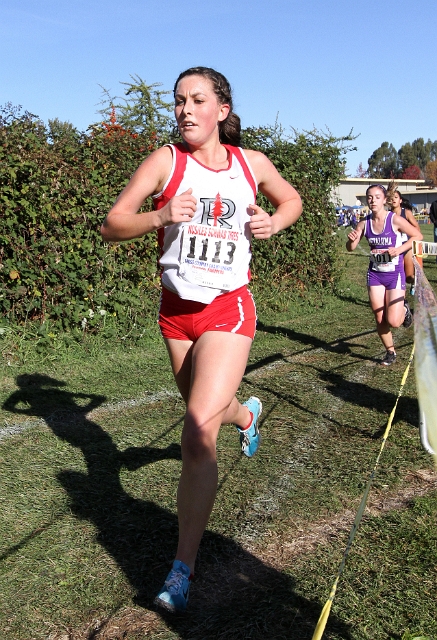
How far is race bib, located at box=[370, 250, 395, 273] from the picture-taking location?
7.68m

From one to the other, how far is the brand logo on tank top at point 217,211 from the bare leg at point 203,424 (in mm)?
497

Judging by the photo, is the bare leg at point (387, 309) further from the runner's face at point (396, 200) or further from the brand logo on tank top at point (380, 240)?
the runner's face at point (396, 200)

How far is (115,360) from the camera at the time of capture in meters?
7.48

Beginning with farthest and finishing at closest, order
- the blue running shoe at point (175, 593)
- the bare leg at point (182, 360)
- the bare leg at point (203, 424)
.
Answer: the bare leg at point (182, 360) → the bare leg at point (203, 424) → the blue running shoe at point (175, 593)

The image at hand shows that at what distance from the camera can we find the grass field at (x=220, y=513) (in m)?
2.81

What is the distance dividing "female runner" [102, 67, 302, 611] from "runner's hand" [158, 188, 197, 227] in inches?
0.9

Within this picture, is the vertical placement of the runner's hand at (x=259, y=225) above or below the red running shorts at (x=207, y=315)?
above

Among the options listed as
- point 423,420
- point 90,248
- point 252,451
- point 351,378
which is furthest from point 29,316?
point 423,420

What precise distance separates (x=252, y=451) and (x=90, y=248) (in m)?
4.18

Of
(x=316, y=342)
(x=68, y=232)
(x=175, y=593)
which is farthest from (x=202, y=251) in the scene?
(x=316, y=342)

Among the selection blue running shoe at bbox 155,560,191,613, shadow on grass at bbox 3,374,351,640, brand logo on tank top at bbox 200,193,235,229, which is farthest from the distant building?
blue running shoe at bbox 155,560,191,613

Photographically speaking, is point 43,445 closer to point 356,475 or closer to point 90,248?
point 356,475

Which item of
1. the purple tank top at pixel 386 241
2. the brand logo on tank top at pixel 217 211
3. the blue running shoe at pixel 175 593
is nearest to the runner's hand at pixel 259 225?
the brand logo on tank top at pixel 217 211

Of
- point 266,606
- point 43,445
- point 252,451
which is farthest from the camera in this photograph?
point 43,445
